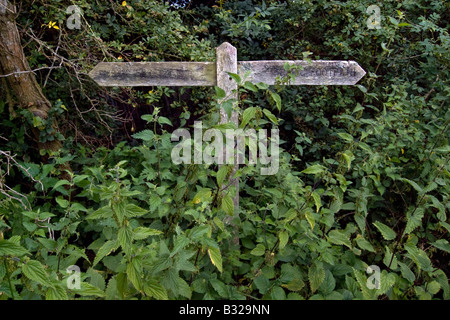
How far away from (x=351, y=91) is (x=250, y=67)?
Result: 5.55 feet

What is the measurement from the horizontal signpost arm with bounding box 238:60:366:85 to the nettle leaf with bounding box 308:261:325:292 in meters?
1.33

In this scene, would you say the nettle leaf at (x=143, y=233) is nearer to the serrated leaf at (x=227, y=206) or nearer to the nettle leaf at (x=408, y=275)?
the serrated leaf at (x=227, y=206)

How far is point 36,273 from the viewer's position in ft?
4.62

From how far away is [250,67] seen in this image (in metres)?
2.80

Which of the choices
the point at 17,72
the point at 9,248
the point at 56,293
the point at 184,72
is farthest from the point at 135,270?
the point at 17,72

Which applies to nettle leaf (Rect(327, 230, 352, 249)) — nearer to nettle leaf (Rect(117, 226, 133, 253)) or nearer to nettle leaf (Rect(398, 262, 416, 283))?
nettle leaf (Rect(398, 262, 416, 283))

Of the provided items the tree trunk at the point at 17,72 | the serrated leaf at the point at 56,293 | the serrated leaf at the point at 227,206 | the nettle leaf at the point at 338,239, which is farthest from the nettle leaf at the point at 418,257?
the tree trunk at the point at 17,72

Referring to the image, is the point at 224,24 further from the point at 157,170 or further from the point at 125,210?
the point at 125,210

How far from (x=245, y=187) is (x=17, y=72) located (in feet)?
6.35

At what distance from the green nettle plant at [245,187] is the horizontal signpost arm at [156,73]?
0.34m

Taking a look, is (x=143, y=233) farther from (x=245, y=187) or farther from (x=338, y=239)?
(x=245, y=187)

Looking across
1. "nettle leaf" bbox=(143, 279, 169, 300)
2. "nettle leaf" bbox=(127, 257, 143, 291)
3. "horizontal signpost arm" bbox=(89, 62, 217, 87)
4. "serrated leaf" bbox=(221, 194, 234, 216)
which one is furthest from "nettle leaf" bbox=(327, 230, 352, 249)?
"horizontal signpost arm" bbox=(89, 62, 217, 87)
